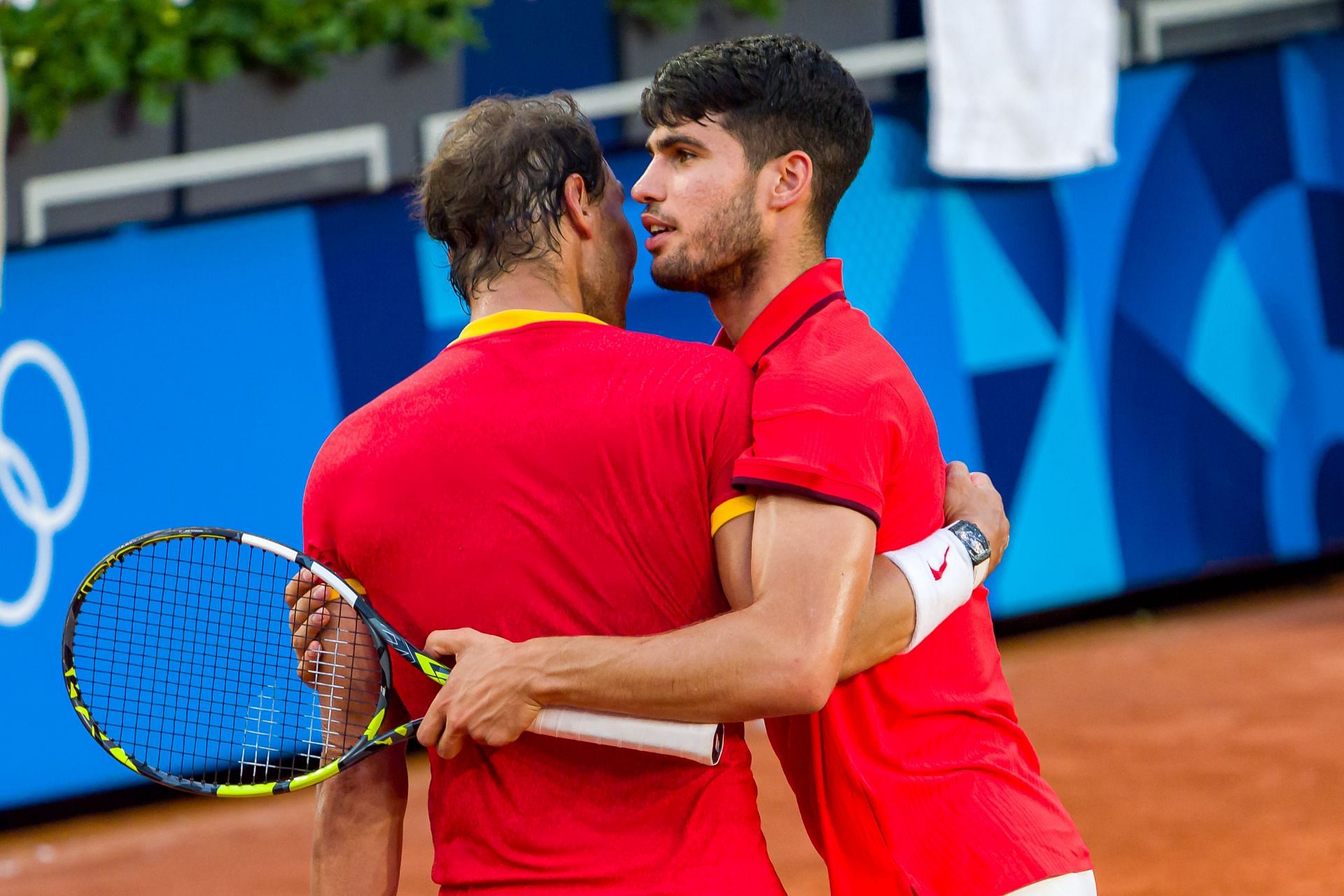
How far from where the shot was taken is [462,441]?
75.9 inches

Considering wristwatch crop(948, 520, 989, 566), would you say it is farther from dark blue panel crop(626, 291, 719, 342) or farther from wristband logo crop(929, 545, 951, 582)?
dark blue panel crop(626, 291, 719, 342)

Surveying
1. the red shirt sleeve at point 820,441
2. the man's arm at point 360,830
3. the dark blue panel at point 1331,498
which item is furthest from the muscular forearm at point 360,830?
the dark blue panel at point 1331,498

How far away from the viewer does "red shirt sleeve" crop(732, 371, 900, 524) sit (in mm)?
1849

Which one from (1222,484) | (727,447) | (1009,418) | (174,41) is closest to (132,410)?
(174,41)

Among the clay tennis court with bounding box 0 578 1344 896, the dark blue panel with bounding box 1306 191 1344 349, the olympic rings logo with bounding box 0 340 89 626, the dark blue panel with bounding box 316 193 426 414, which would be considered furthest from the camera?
the dark blue panel with bounding box 1306 191 1344 349

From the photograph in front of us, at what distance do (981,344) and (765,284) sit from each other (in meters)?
5.31

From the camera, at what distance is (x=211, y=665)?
4.71m

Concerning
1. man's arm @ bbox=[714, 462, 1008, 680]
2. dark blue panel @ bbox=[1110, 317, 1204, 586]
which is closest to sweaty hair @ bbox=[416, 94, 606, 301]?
man's arm @ bbox=[714, 462, 1008, 680]

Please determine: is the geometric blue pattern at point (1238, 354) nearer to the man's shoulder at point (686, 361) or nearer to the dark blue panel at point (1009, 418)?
the dark blue panel at point (1009, 418)

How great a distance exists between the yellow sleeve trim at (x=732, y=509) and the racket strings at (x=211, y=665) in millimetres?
589

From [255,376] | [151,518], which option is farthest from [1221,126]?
[151,518]

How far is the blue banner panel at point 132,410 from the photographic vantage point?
19.6 feet

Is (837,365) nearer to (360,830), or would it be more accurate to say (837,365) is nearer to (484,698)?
(484,698)

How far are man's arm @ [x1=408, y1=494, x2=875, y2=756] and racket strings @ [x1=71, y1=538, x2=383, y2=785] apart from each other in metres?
0.36
